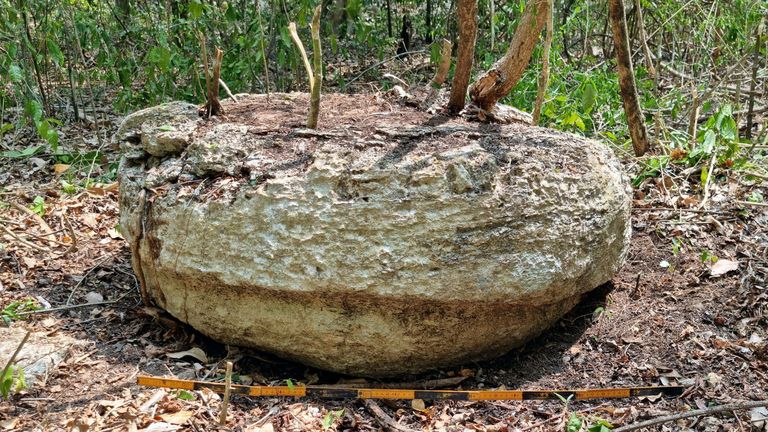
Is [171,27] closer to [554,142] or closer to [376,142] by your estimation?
[376,142]

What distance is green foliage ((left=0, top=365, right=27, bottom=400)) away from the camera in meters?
2.46

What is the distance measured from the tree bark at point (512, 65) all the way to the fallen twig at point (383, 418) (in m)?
1.55

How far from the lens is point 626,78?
169 inches

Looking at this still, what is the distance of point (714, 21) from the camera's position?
5.14m

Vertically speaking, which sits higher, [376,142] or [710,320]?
[376,142]

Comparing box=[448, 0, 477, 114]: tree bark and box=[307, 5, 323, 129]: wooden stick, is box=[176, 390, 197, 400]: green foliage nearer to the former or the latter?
box=[307, 5, 323, 129]: wooden stick

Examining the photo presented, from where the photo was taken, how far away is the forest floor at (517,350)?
2.69m

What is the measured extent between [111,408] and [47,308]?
100cm

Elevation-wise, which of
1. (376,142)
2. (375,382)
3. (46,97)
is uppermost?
(376,142)

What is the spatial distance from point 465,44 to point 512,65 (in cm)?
28

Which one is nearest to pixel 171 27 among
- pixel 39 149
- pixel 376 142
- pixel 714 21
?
pixel 39 149

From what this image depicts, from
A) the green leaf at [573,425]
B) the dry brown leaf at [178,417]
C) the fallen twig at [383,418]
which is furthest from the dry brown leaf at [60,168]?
the green leaf at [573,425]

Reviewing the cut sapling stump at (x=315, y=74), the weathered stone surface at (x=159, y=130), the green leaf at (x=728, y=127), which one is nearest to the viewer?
the cut sapling stump at (x=315, y=74)

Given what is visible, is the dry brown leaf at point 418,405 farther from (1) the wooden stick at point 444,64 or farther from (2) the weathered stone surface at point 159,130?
(1) the wooden stick at point 444,64
